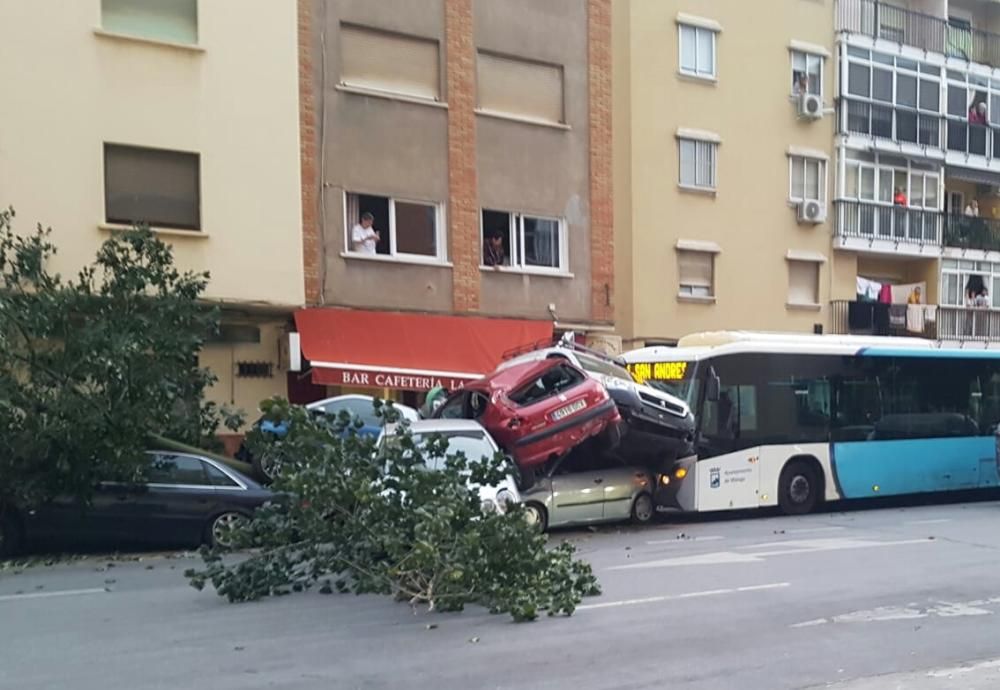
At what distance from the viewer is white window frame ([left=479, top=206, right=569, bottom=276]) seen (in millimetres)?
22375

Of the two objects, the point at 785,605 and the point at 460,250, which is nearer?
the point at 785,605

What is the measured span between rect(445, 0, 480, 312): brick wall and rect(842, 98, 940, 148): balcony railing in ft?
41.2

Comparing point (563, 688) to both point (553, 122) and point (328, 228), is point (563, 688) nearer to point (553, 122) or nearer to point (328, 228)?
point (328, 228)

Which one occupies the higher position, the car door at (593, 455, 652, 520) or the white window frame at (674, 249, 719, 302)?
the white window frame at (674, 249, 719, 302)

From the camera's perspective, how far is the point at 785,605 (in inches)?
361

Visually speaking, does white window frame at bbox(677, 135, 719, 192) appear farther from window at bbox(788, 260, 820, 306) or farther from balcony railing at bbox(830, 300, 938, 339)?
balcony railing at bbox(830, 300, 938, 339)

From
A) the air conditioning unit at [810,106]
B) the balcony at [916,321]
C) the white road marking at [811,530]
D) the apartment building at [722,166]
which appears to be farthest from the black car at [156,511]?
the balcony at [916,321]

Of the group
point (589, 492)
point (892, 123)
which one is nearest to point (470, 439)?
point (589, 492)

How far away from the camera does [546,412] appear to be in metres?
14.0

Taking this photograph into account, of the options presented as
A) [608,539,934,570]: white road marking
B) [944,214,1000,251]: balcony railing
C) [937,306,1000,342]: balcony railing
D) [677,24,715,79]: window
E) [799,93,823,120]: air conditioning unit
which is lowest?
[608,539,934,570]: white road marking

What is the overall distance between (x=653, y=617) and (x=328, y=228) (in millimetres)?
13514

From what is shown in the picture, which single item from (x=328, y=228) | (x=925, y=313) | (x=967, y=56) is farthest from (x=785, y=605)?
(x=967, y=56)

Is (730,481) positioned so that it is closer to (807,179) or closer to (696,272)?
(696,272)

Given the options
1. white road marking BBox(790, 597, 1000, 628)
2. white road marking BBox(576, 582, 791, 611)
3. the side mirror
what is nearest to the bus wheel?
the side mirror
